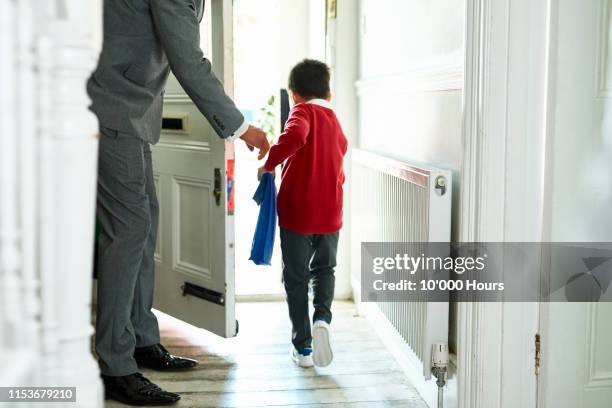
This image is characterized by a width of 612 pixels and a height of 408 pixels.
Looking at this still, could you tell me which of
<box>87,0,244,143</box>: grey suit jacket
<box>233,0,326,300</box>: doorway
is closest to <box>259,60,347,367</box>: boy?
<box>87,0,244,143</box>: grey suit jacket

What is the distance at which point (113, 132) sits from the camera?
233 cm

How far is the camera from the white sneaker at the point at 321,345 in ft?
8.93

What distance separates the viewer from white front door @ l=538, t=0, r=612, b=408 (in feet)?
6.80

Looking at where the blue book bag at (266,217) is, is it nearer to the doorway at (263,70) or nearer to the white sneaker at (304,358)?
the white sneaker at (304,358)

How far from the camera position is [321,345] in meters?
2.72

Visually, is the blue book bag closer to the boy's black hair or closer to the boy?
the boy

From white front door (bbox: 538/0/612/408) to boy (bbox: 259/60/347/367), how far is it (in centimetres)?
88

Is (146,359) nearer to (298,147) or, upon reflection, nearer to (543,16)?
(298,147)

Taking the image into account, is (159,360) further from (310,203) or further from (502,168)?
(502,168)

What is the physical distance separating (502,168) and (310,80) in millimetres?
973

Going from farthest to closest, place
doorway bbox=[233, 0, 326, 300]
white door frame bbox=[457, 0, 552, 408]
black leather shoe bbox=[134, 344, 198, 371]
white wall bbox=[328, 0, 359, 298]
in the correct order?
doorway bbox=[233, 0, 326, 300] < white wall bbox=[328, 0, 359, 298] < black leather shoe bbox=[134, 344, 198, 371] < white door frame bbox=[457, 0, 552, 408]

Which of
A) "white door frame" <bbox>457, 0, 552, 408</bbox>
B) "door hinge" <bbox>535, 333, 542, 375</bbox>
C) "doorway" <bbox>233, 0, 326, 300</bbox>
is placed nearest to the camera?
"white door frame" <bbox>457, 0, 552, 408</bbox>

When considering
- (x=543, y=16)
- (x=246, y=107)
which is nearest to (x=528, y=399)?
(x=543, y=16)
